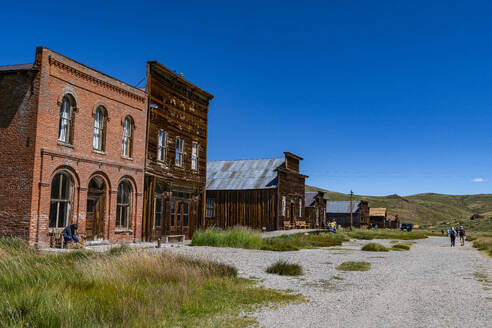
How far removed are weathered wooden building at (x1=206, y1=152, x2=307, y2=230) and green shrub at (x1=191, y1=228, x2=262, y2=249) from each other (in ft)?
43.0

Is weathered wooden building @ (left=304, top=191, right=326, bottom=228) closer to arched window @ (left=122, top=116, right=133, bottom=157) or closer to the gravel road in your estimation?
arched window @ (left=122, top=116, right=133, bottom=157)

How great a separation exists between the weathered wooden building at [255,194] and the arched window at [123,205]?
15.2 meters

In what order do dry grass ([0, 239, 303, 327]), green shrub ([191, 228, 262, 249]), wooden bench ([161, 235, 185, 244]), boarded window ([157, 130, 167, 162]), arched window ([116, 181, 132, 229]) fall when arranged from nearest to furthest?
dry grass ([0, 239, 303, 327])
arched window ([116, 181, 132, 229])
green shrub ([191, 228, 262, 249])
wooden bench ([161, 235, 185, 244])
boarded window ([157, 130, 167, 162])

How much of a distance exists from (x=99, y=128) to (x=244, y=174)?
20.1m

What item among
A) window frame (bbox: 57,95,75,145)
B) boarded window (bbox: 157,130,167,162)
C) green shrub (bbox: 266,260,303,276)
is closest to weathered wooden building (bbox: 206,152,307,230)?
boarded window (bbox: 157,130,167,162)

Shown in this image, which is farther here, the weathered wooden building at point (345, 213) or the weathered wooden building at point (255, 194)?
the weathered wooden building at point (345, 213)

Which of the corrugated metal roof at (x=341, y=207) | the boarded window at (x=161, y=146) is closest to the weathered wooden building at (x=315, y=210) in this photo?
the corrugated metal roof at (x=341, y=207)

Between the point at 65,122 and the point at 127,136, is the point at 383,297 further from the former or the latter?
the point at 127,136

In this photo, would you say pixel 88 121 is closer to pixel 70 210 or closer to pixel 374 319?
pixel 70 210

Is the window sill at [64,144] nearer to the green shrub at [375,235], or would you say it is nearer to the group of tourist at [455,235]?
the group of tourist at [455,235]

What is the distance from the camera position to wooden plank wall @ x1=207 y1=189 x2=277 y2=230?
35156mm

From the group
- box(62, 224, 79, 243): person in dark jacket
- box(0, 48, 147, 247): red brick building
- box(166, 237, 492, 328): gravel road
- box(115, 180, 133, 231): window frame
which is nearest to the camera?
box(166, 237, 492, 328): gravel road

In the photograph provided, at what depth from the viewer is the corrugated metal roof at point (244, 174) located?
36125 mm

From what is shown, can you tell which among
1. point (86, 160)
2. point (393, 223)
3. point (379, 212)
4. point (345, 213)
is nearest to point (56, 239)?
point (86, 160)
